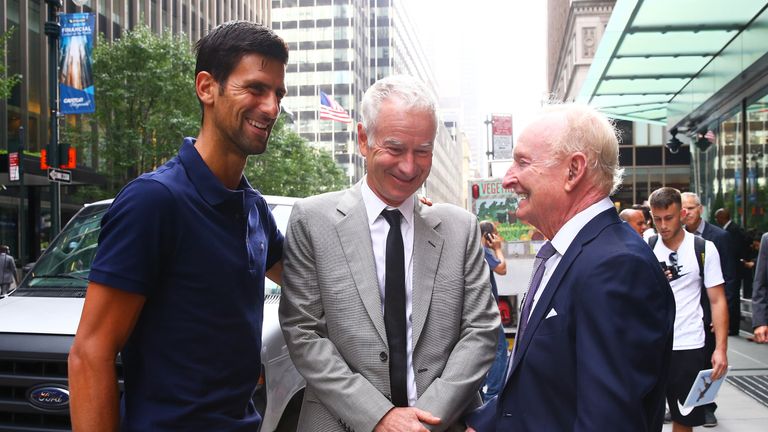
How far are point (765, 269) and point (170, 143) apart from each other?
25283 mm

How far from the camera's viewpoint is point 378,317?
2518 mm

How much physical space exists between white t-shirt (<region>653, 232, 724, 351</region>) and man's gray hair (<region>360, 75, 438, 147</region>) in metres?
3.65

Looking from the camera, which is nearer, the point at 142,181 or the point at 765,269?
the point at 142,181

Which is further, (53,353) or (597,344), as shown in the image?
(53,353)

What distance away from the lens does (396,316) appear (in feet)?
8.41

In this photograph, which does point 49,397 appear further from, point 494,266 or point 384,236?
point 494,266

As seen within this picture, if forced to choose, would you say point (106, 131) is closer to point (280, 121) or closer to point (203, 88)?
point (280, 121)

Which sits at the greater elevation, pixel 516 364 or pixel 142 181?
pixel 142 181

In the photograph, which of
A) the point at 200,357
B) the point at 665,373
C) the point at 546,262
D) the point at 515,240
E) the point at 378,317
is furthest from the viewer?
the point at 515,240

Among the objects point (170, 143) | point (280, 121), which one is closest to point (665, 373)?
point (170, 143)

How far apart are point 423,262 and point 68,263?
331 centimetres

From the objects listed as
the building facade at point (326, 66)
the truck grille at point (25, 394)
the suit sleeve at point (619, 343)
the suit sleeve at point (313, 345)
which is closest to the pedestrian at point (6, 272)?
the truck grille at point (25, 394)

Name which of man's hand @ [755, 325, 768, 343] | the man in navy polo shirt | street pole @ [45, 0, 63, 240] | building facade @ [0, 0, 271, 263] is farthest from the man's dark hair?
building facade @ [0, 0, 271, 263]

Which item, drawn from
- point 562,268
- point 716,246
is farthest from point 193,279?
point 716,246
